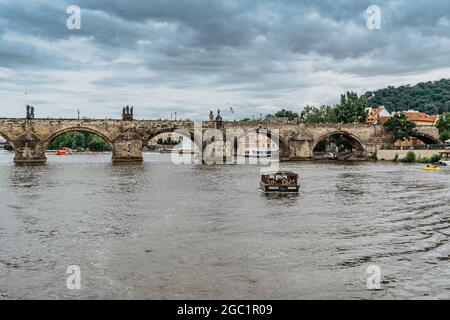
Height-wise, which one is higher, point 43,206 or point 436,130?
point 436,130

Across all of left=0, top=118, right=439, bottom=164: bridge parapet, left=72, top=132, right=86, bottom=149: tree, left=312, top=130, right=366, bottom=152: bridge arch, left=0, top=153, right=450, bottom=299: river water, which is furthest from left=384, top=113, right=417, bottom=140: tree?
left=72, top=132, right=86, bottom=149: tree

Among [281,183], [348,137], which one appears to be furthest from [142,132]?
[281,183]

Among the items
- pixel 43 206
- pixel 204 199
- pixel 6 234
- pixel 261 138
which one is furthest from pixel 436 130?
pixel 6 234

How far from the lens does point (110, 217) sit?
96.6 ft

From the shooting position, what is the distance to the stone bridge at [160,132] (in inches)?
3415

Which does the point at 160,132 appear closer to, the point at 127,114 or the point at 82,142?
the point at 127,114

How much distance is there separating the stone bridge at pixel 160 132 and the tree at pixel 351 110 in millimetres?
8957

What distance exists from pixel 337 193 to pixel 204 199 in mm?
11208

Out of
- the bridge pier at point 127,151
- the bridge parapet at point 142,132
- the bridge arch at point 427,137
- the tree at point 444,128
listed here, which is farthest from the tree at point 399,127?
the bridge pier at point 127,151

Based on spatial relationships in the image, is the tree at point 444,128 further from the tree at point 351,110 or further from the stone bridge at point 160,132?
the tree at point 351,110

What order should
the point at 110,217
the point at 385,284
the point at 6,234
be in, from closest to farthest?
1. the point at 385,284
2. the point at 6,234
3. the point at 110,217

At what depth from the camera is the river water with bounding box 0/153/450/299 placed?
16.2 metres

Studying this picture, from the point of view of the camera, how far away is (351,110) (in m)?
111

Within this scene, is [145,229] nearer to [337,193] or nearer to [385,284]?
[385,284]
